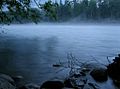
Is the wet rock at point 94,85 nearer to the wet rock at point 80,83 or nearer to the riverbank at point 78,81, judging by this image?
the riverbank at point 78,81

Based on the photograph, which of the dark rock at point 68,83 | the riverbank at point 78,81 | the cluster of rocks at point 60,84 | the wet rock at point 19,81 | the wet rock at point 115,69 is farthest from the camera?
the wet rock at point 115,69

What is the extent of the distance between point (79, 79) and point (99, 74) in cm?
167

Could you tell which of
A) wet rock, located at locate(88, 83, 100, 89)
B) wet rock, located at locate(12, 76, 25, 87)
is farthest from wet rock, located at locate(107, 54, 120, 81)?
wet rock, located at locate(12, 76, 25, 87)

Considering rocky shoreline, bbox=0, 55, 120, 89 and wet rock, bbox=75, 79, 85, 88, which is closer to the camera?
rocky shoreline, bbox=0, 55, 120, 89

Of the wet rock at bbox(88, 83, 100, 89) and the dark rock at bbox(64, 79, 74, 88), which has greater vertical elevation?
the dark rock at bbox(64, 79, 74, 88)

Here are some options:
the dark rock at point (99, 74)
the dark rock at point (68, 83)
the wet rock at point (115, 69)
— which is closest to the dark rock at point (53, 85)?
the dark rock at point (68, 83)

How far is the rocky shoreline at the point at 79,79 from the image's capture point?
1246 cm

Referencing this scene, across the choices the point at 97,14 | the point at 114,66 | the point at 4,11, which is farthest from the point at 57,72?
the point at 97,14

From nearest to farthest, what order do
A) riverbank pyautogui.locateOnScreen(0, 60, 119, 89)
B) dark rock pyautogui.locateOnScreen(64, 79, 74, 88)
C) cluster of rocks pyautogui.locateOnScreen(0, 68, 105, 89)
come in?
cluster of rocks pyautogui.locateOnScreen(0, 68, 105, 89) < riverbank pyautogui.locateOnScreen(0, 60, 119, 89) < dark rock pyautogui.locateOnScreen(64, 79, 74, 88)

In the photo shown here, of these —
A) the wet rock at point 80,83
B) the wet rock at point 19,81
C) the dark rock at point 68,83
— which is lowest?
the wet rock at point 19,81

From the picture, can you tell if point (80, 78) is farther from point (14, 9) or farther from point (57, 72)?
point (14, 9)

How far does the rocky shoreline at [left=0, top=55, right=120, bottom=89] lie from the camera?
1246cm

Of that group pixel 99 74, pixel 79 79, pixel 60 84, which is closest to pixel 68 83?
pixel 60 84

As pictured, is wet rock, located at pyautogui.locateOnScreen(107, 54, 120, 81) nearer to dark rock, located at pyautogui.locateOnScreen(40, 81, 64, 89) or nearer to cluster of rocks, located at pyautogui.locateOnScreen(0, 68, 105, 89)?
cluster of rocks, located at pyautogui.locateOnScreen(0, 68, 105, 89)
